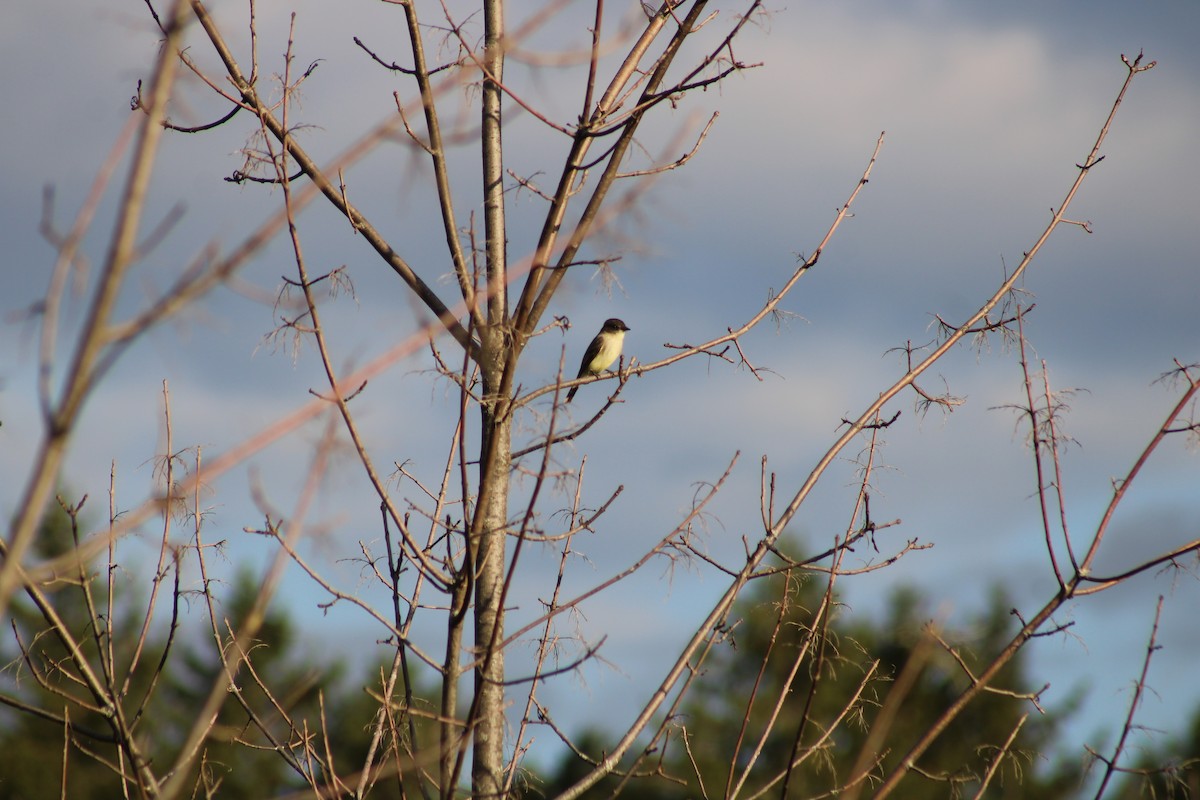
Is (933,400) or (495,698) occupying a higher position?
(933,400)

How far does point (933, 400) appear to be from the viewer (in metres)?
3.77

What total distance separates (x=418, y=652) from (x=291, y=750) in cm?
58

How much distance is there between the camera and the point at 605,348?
984 cm

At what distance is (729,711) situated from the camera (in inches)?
1061

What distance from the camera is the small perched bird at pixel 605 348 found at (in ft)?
32.1

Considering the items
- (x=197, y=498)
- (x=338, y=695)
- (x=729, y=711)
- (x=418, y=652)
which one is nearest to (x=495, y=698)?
(x=418, y=652)

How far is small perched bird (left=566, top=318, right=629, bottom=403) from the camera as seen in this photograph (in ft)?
32.1

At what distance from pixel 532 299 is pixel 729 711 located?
25.4 m

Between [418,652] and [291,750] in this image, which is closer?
[418,652]

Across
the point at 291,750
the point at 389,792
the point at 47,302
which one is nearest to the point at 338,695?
the point at 389,792

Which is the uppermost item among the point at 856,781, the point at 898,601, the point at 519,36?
the point at 898,601

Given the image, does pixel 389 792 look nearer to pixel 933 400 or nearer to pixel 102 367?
pixel 933 400

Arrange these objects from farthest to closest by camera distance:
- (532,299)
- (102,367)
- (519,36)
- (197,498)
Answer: (197,498) < (532,299) < (519,36) < (102,367)

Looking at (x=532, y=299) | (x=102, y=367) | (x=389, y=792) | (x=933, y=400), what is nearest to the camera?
(x=102, y=367)
